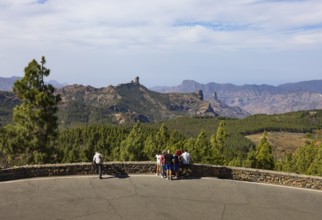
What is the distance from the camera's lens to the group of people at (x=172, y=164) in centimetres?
2422

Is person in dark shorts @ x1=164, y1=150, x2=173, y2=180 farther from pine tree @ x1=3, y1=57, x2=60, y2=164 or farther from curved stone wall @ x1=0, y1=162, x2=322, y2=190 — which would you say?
pine tree @ x1=3, y1=57, x2=60, y2=164

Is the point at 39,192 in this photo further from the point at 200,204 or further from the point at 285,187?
the point at 285,187

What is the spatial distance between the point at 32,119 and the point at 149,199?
18.3 m

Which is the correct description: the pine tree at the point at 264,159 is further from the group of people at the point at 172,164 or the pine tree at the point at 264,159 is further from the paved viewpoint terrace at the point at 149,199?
the group of people at the point at 172,164

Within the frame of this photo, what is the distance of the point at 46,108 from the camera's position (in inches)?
1359

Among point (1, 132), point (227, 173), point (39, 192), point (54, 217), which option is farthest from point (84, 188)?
point (1, 132)

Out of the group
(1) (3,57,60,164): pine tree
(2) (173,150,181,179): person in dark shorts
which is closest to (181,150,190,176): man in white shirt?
(2) (173,150,181,179): person in dark shorts

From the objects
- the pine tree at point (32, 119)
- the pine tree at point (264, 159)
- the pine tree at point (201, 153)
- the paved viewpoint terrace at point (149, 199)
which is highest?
the pine tree at point (32, 119)

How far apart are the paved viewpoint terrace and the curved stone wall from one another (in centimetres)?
65

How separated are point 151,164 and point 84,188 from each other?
5687 millimetres

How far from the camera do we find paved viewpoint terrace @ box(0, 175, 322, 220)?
18.2m

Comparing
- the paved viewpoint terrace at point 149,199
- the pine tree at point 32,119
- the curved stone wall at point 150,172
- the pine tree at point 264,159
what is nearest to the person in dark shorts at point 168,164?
the paved viewpoint terrace at point 149,199

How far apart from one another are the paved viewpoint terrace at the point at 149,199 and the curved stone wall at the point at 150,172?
2.12ft

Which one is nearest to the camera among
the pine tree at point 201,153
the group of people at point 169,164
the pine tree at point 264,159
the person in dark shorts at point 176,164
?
the group of people at point 169,164
